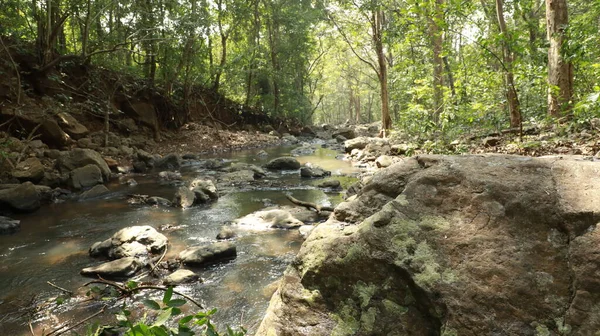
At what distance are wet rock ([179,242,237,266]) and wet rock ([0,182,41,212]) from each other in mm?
4481

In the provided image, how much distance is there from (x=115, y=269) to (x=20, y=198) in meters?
4.39

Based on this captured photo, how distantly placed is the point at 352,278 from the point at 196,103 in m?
20.2

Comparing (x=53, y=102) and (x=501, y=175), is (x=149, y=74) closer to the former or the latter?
(x=53, y=102)

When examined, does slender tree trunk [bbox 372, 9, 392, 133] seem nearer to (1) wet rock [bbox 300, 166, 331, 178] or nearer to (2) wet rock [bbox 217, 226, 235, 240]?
(1) wet rock [bbox 300, 166, 331, 178]

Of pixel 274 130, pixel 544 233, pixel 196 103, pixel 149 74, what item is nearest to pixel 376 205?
pixel 544 233

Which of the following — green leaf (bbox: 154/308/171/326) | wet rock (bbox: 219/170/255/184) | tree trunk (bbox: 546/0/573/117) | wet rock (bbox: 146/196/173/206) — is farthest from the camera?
wet rock (bbox: 219/170/255/184)

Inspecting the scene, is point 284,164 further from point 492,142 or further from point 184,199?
point 492,142

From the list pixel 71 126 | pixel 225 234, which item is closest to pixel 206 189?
pixel 225 234

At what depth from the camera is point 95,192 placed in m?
8.40

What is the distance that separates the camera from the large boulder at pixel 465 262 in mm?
1534

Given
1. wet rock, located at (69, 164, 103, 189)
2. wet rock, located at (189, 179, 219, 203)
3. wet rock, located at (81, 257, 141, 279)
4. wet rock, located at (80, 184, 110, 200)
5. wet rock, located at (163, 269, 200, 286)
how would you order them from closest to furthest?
wet rock, located at (163, 269, 200, 286), wet rock, located at (81, 257, 141, 279), wet rock, located at (189, 179, 219, 203), wet rock, located at (80, 184, 110, 200), wet rock, located at (69, 164, 103, 189)

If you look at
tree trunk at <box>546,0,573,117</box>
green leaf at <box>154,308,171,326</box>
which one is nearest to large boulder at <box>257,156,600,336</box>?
green leaf at <box>154,308,171,326</box>

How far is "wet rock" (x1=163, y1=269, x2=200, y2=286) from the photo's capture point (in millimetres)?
4020

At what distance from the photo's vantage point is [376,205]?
2.39 metres
